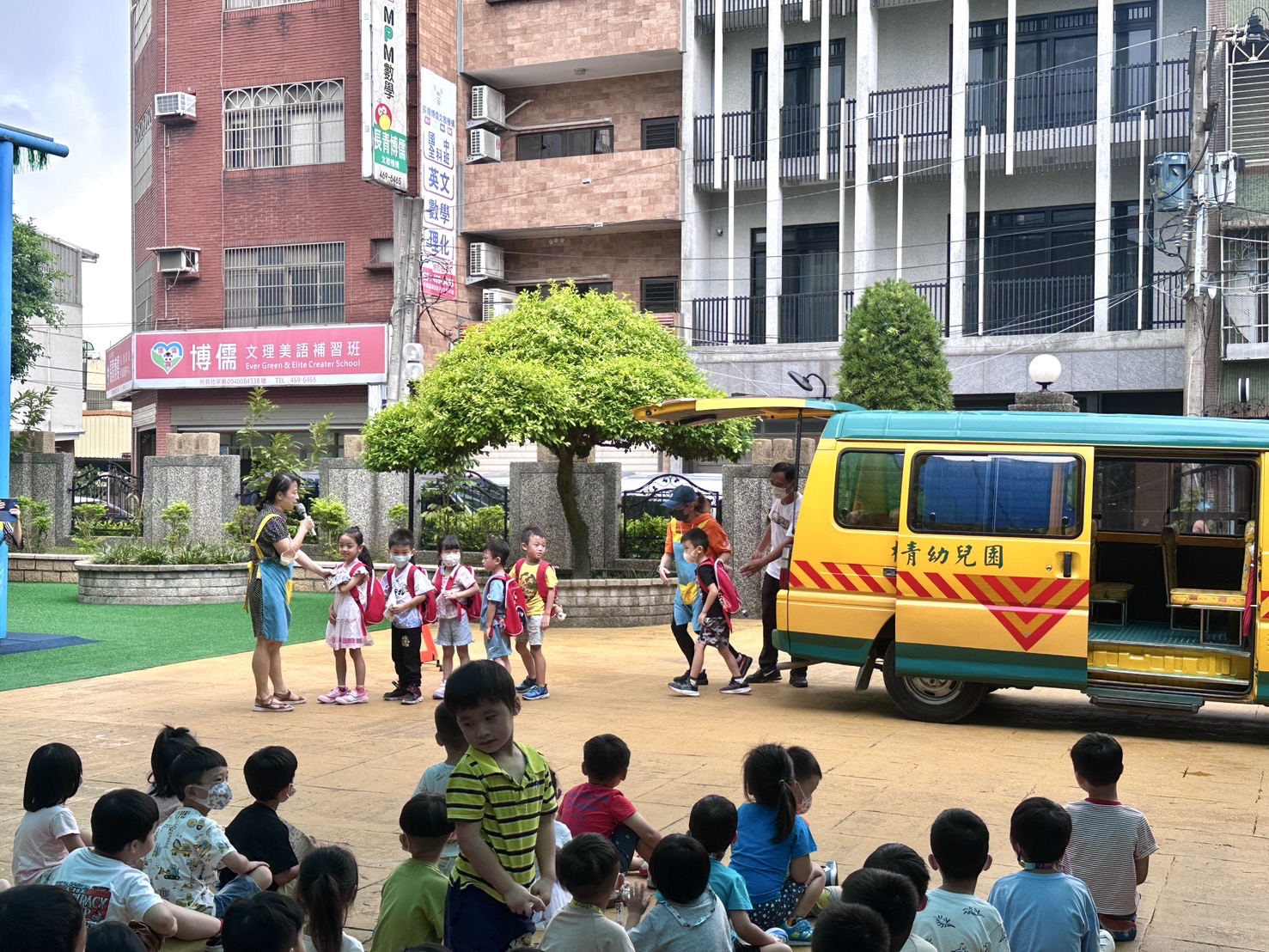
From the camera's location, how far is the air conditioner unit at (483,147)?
30938mm

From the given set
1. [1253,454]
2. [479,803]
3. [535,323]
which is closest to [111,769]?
[479,803]

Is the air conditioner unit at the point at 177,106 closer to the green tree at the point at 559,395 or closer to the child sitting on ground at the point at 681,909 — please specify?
the green tree at the point at 559,395

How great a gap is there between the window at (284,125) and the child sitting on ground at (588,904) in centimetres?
3101

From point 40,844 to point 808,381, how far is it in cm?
2302

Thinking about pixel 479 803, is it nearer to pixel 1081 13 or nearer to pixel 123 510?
pixel 123 510

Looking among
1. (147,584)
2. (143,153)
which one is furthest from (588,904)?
(143,153)

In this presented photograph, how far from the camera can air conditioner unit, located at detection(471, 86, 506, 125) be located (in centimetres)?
3094

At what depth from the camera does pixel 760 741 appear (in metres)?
9.27

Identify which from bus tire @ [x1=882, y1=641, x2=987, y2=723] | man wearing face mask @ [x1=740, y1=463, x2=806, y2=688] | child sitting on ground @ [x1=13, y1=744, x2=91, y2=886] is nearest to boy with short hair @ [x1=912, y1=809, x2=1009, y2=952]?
child sitting on ground @ [x1=13, y1=744, x2=91, y2=886]

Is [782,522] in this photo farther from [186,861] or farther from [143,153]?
[143,153]

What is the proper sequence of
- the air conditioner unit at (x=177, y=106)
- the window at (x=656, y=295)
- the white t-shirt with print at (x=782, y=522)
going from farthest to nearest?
the air conditioner unit at (x=177, y=106) → the window at (x=656, y=295) → the white t-shirt with print at (x=782, y=522)

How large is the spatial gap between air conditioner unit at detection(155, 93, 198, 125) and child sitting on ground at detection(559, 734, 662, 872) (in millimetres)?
32608

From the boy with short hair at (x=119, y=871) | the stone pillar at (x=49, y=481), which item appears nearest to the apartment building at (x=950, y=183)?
the stone pillar at (x=49, y=481)

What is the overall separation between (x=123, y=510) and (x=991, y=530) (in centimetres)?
1949
